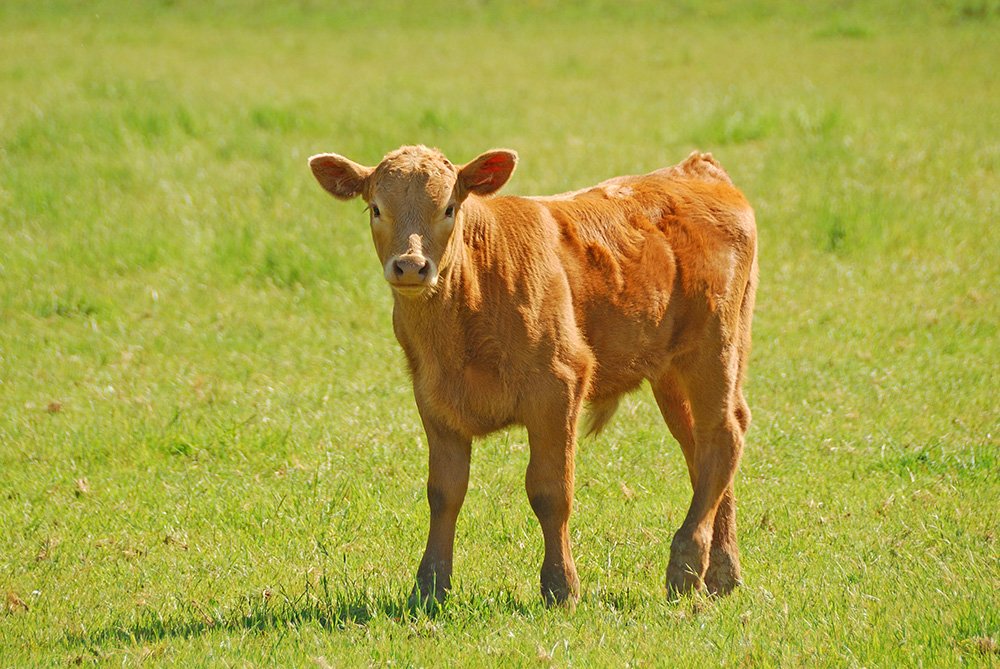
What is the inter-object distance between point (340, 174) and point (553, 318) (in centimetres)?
116

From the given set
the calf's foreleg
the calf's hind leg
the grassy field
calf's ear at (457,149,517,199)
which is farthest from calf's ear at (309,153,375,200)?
the calf's hind leg

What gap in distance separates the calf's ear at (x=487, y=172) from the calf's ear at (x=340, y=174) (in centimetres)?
41

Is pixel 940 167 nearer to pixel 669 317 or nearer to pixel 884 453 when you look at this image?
pixel 884 453

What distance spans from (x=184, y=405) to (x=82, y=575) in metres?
2.61

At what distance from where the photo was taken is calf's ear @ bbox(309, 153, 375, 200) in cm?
509

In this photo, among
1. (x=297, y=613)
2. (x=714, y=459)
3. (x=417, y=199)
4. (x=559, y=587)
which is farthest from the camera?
(x=714, y=459)

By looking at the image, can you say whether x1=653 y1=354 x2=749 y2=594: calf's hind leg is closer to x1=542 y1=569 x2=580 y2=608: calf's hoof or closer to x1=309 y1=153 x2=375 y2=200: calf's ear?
x1=542 y1=569 x2=580 y2=608: calf's hoof

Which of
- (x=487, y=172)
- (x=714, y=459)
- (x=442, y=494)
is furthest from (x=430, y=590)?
(x=487, y=172)

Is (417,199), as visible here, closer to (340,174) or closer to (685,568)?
(340,174)

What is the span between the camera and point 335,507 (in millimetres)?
6457

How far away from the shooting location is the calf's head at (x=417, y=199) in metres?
4.64

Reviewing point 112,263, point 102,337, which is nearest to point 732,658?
point 102,337

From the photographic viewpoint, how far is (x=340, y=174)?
17.0ft

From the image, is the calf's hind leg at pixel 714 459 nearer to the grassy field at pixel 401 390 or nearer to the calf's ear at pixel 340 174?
the grassy field at pixel 401 390
